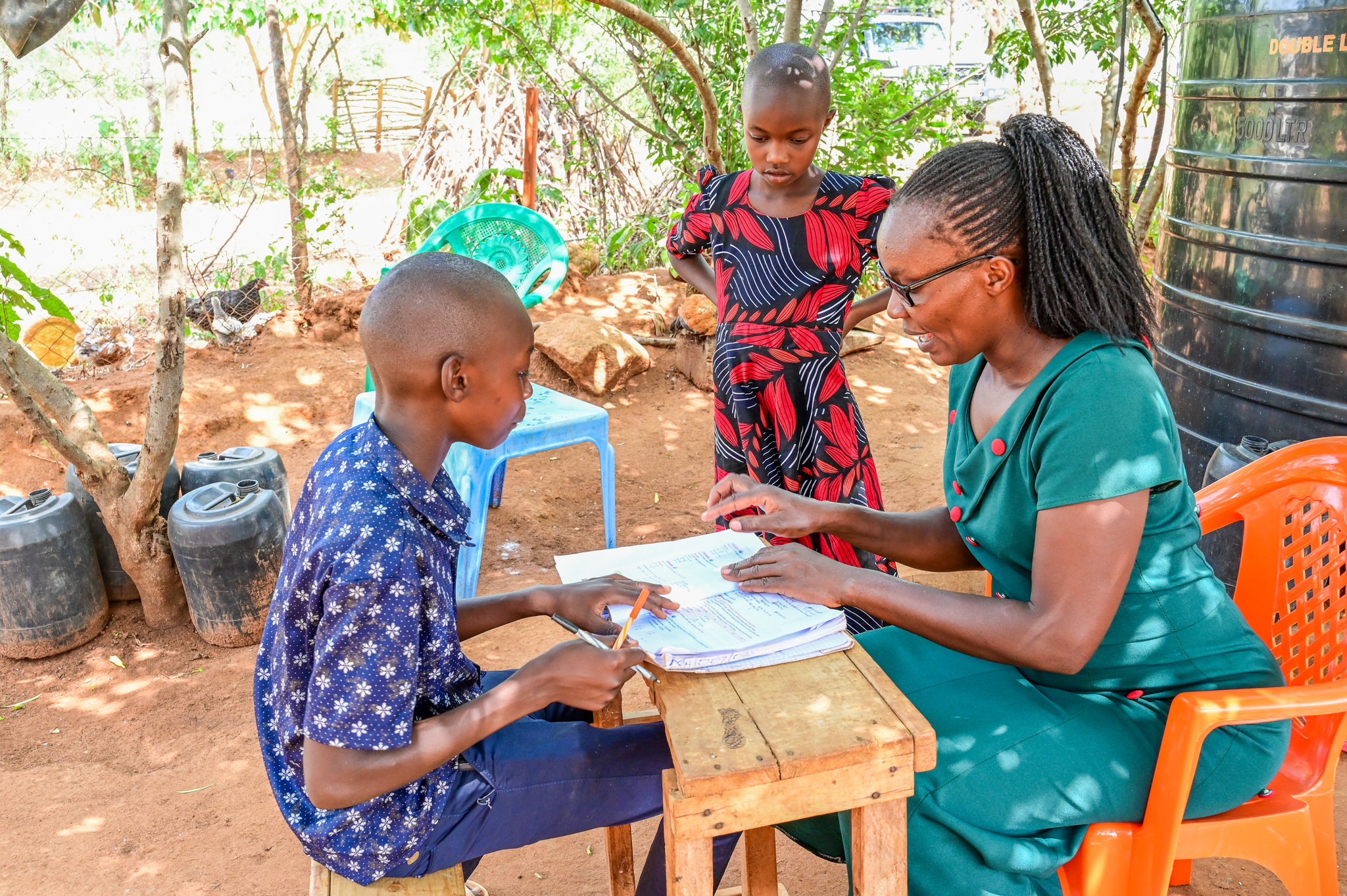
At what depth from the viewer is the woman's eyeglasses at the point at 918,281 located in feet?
5.38

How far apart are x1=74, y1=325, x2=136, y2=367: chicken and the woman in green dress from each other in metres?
5.48

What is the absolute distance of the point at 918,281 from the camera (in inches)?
66.4

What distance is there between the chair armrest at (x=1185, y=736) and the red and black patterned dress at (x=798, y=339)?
1.43 metres

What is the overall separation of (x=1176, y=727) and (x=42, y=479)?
516 cm

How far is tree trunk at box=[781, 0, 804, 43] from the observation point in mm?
4457

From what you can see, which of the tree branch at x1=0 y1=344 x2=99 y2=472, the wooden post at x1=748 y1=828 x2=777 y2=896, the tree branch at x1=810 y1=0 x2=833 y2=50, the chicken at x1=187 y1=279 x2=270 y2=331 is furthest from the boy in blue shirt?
the chicken at x1=187 y1=279 x2=270 y2=331

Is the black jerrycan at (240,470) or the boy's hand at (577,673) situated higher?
the boy's hand at (577,673)

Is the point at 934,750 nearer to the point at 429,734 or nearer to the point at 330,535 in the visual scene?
the point at 429,734

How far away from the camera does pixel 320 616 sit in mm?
1460

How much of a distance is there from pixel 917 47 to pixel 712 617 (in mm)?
14168

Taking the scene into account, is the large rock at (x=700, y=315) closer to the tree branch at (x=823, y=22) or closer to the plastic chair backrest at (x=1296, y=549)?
the tree branch at (x=823, y=22)

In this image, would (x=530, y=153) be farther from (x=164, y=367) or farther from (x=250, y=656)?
(x=250, y=656)

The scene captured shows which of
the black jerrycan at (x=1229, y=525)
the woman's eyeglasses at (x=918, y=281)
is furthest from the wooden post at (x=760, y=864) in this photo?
the black jerrycan at (x=1229, y=525)

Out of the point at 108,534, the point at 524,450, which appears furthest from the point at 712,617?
the point at 108,534
